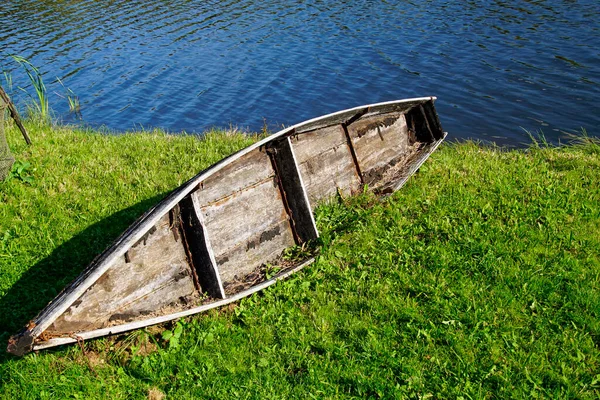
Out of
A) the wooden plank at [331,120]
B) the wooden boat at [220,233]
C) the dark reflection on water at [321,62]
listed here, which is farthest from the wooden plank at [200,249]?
the dark reflection on water at [321,62]

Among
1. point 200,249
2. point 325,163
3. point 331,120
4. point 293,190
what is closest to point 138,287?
point 200,249

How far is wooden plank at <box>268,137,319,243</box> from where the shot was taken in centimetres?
623

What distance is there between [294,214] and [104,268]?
233 centimetres

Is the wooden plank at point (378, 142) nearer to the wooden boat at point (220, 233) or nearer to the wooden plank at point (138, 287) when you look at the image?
the wooden boat at point (220, 233)

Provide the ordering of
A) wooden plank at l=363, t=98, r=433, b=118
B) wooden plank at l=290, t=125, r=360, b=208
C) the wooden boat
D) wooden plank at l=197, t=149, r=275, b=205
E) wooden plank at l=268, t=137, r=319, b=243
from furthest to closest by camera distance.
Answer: wooden plank at l=363, t=98, r=433, b=118 → wooden plank at l=290, t=125, r=360, b=208 → wooden plank at l=268, t=137, r=319, b=243 → wooden plank at l=197, t=149, r=275, b=205 → the wooden boat

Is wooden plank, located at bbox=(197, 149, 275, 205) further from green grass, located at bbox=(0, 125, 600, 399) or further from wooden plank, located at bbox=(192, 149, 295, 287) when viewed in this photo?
Result: green grass, located at bbox=(0, 125, 600, 399)

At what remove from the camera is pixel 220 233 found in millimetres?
5816

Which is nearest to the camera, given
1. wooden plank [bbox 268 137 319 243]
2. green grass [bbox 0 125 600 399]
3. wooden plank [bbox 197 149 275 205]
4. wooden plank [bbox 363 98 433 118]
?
green grass [bbox 0 125 600 399]

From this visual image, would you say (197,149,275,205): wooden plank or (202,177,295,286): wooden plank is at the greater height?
(197,149,275,205): wooden plank

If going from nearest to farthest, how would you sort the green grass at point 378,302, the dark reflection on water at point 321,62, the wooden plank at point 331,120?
the green grass at point 378,302
the wooden plank at point 331,120
the dark reflection on water at point 321,62

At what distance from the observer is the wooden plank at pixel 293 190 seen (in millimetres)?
6230

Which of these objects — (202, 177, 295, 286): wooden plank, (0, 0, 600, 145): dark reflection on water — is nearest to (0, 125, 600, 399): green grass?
(202, 177, 295, 286): wooden plank

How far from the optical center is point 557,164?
8305 mm

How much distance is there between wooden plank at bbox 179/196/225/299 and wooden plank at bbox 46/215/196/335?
0.10m
